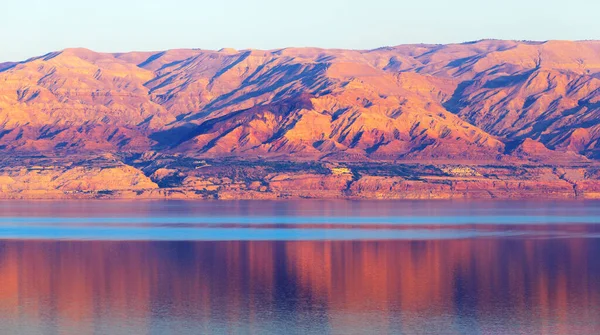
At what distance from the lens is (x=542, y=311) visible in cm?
7075

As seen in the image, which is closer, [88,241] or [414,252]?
[414,252]

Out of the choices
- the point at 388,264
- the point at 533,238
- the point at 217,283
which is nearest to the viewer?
the point at 217,283

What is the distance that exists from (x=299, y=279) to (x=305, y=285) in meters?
3.78

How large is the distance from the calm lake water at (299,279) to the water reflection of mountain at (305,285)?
0.49 feet

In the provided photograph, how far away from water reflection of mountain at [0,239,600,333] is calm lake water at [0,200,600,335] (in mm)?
148

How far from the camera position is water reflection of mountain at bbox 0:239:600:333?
222 ft

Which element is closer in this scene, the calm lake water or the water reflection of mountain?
the calm lake water

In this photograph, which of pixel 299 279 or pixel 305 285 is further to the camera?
pixel 299 279

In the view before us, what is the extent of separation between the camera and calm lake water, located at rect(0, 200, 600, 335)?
66.6 meters

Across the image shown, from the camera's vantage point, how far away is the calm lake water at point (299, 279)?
219ft

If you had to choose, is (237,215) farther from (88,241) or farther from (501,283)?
(501,283)

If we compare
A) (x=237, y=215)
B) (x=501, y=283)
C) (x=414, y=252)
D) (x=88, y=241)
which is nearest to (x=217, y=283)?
(x=501, y=283)

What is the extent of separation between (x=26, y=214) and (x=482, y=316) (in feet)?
452

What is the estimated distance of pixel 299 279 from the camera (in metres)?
87.5
